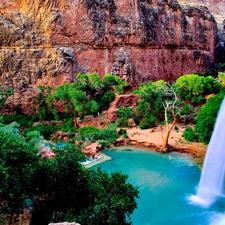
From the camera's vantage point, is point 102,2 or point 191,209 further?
point 102,2

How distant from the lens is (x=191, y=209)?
12320 mm

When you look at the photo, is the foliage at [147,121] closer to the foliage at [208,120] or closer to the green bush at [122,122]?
the green bush at [122,122]

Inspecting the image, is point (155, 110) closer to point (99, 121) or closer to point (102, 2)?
point (99, 121)

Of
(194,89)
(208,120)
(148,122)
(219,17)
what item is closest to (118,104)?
(148,122)

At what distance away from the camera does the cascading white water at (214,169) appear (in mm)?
13484

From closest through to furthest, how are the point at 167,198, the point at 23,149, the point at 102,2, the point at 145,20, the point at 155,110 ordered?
the point at 23,149 < the point at 167,198 < the point at 155,110 < the point at 102,2 < the point at 145,20

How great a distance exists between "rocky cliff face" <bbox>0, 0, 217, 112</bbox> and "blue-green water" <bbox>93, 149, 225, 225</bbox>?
14.5 m

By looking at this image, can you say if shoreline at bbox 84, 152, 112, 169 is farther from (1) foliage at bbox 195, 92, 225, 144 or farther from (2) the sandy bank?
(1) foliage at bbox 195, 92, 225, 144

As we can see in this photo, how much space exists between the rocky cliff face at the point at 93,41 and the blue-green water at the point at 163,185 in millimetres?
14544

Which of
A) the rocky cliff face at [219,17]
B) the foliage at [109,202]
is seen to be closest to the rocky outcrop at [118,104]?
the foliage at [109,202]

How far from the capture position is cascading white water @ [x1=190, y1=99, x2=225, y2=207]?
44.2ft

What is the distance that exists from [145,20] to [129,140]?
22.1 metres

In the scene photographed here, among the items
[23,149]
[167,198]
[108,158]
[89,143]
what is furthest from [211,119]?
[23,149]

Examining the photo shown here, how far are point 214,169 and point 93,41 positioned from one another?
23993mm
